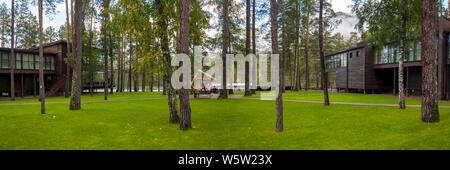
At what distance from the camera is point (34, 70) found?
88.9 feet

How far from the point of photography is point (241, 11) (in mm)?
28703

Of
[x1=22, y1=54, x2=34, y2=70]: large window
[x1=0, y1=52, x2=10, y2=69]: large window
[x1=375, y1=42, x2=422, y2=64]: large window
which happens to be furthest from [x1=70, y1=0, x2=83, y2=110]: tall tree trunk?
[x1=375, y1=42, x2=422, y2=64]: large window

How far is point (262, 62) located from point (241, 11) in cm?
1850

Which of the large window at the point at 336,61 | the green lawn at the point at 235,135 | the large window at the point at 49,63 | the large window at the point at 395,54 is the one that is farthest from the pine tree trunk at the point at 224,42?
the large window at the point at 49,63

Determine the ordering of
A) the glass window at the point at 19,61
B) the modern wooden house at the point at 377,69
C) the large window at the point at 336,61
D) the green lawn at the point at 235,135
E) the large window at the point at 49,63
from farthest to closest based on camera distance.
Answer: the large window at the point at 336,61 → the large window at the point at 49,63 → the glass window at the point at 19,61 → the modern wooden house at the point at 377,69 → the green lawn at the point at 235,135

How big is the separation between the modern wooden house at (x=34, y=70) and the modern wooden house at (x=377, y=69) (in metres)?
34.1

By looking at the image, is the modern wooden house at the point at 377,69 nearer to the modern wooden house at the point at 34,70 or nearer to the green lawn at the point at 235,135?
the green lawn at the point at 235,135

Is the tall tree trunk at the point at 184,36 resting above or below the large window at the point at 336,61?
below

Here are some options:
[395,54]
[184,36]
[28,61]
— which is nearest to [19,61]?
[28,61]

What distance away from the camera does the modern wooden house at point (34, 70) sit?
27172mm

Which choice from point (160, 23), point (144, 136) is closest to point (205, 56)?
point (160, 23)

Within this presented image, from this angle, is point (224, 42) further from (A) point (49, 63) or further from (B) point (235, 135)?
(A) point (49, 63)

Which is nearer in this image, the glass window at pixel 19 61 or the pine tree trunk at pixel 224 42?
the pine tree trunk at pixel 224 42

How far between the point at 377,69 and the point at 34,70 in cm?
3965
